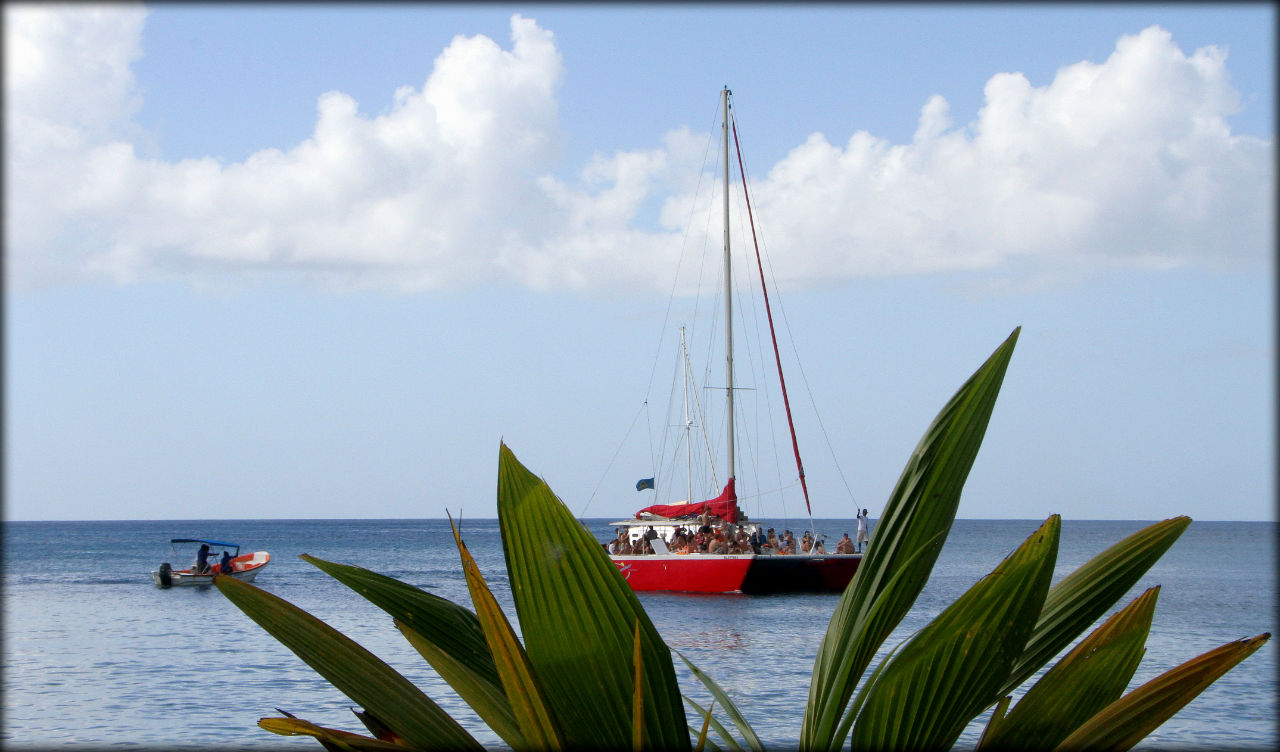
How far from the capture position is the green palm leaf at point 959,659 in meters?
1.19

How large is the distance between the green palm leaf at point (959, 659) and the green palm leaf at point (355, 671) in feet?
1.63

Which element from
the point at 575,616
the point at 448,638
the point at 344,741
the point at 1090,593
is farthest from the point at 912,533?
the point at 344,741

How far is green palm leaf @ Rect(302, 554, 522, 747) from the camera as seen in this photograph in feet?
4.48

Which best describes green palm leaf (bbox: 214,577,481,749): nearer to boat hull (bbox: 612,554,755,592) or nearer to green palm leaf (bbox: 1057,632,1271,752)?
green palm leaf (bbox: 1057,632,1271,752)

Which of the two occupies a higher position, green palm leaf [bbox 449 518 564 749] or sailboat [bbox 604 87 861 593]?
green palm leaf [bbox 449 518 564 749]

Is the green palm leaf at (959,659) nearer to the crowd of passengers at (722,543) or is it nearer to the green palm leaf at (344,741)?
the green palm leaf at (344,741)

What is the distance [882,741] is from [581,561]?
1.35ft

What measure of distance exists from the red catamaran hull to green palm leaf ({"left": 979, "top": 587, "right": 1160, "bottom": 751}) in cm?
2579

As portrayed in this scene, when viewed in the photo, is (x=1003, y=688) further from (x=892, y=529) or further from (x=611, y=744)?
(x=611, y=744)

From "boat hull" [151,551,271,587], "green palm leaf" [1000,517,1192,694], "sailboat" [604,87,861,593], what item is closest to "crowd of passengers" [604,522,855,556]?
"sailboat" [604,87,861,593]

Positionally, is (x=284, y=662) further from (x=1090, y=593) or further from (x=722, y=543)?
(x=1090, y=593)

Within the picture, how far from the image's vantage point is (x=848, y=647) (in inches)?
51.1

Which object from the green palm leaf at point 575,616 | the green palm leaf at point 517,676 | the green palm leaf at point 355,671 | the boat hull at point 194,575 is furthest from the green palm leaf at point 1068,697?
the boat hull at point 194,575

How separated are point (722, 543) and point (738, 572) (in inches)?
42.0
